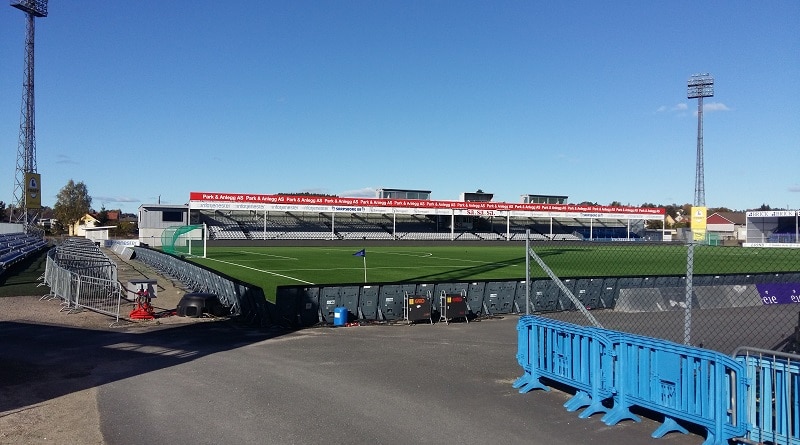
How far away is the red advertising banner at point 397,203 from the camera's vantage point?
7650cm

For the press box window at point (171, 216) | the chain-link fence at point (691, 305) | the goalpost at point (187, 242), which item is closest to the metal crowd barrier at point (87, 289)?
the chain-link fence at point (691, 305)

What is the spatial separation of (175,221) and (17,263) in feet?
106

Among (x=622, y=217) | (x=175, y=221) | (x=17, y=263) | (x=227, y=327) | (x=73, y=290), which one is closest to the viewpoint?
(x=227, y=327)

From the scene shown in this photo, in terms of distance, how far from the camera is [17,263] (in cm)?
3875

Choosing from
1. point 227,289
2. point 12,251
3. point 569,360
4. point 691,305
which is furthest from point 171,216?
point 569,360

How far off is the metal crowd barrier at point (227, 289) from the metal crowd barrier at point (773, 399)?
12.6 meters

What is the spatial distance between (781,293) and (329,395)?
20277 millimetres

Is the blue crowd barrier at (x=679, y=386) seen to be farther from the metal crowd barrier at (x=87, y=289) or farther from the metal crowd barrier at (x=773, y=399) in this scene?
the metal crowd barrier at (x=87, y=289)

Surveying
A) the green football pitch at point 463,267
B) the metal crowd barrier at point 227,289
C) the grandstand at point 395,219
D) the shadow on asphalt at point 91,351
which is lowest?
the green football pitch at point 463,267

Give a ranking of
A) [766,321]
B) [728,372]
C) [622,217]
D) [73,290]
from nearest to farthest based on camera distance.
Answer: [728,372] → [766,321] → [73,290] → [622,217]

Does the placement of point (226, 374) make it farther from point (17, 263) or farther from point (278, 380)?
point (17, 263)

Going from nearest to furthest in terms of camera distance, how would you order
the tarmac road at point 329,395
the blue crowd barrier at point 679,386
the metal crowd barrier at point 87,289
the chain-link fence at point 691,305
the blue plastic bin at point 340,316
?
the blue crowd barrier at point 679,386 → the tarmac road at point 329,395 → the chain-link fence at point 691,305 → the blue plastic bin at point 340,316 → the metal crowd barrier at point 87,289

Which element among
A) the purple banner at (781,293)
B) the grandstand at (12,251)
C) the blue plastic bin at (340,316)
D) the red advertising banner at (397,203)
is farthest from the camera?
the red advertising banner at (397,203)

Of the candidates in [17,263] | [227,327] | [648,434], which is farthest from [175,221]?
[648,434]
